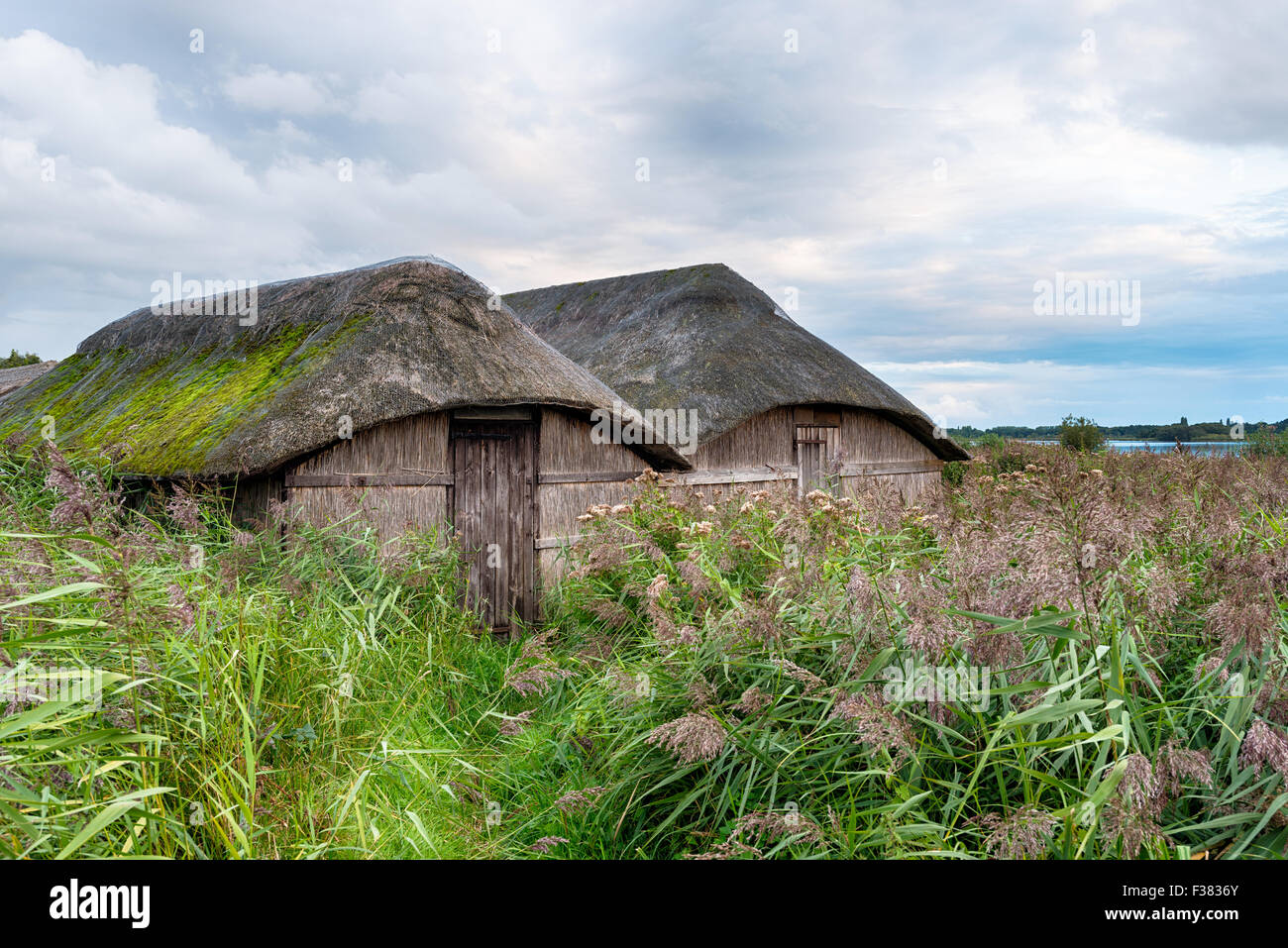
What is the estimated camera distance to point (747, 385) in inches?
456

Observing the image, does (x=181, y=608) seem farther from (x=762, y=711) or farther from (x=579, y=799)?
(x=762, y=711)

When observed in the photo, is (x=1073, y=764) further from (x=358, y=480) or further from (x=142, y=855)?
(x=358, y=480)

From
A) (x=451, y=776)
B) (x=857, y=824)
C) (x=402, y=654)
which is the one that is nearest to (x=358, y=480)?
(x=402, y=654)

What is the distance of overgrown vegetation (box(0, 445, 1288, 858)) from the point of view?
91.0 inches

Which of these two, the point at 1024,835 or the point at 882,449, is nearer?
the point at 1024,835

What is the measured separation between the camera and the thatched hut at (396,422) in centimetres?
682

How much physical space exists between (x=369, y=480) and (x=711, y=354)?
6.54m

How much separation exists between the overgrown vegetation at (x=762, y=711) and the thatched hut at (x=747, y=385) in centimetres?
667

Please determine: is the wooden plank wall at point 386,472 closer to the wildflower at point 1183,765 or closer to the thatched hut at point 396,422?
the thatched hut at point 396,422

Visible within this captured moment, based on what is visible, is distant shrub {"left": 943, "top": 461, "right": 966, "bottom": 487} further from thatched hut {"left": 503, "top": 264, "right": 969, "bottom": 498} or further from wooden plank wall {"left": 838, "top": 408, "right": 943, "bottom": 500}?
wooden plank wall {"left": 838, "top": 408, "right": 943, "bottom": 500}

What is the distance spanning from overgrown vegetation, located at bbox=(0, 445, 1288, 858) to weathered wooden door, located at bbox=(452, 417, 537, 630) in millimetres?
3228

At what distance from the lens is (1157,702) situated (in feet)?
8.98
